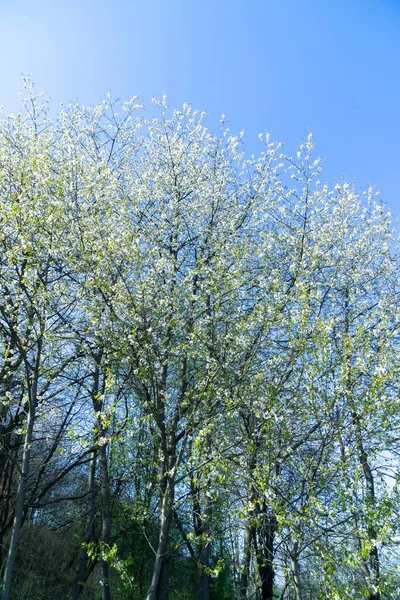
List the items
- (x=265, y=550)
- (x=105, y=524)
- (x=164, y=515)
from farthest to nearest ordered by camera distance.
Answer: (x=265, y=550) → (x=105, y=524) → (x=164, y=515)

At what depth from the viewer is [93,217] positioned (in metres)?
9.52

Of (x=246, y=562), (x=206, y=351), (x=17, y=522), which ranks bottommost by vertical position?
(x=246, y=562)

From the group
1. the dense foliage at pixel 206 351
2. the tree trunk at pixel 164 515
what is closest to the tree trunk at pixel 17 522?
the dense foliage at pixel 206 351

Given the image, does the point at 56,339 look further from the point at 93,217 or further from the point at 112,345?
the point at 93,217

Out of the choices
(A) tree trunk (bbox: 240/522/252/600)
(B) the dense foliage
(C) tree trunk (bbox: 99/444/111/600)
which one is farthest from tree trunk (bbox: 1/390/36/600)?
(A) tree trunk (bbox: 240/522/252/600)

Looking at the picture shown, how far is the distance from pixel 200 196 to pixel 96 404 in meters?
5.00

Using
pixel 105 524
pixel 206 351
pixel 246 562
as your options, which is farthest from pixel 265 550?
pixel 206 351

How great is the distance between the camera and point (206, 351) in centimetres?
888

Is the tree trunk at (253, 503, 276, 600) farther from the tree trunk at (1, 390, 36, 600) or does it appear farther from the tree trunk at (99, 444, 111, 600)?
the tree trunk at (1, 390, 36, 600)

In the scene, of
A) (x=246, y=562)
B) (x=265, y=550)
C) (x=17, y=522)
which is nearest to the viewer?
(x=17, y=522)

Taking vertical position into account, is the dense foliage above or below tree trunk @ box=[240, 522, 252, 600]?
above

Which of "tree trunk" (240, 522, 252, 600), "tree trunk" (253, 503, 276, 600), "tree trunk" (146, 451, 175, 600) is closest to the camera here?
"tree trunk" (146, 451, 175, 600)

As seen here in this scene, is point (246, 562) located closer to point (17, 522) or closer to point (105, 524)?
point (105, 524)

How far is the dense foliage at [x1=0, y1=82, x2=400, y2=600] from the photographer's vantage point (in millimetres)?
7961
